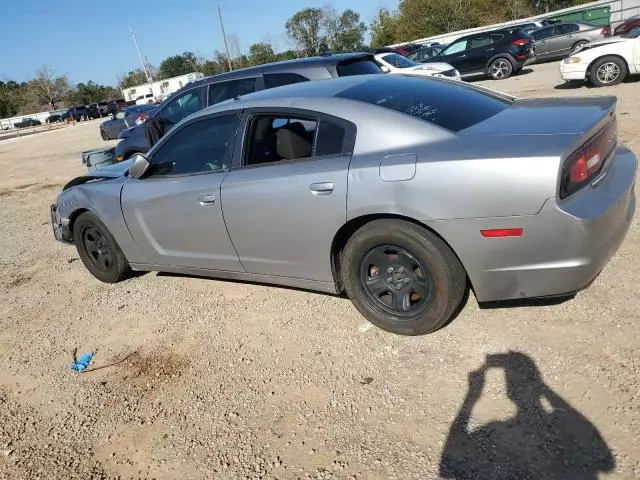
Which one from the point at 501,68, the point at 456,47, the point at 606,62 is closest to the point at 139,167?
the point at 606,62

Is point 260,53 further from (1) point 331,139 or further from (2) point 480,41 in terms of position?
(1) point 331,139

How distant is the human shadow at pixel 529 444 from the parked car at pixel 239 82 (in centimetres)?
517

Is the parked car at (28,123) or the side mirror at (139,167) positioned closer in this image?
the side mirror at (139,167)

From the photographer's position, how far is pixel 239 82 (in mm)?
7473

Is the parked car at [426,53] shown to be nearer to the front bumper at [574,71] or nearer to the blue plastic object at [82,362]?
the front bumper at [574,71]

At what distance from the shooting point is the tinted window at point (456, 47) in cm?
1931

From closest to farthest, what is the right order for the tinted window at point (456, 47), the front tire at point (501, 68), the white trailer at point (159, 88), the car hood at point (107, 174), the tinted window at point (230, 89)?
the car hood at point (107, 174) → the tinted window at point (230, 89) → the front tire at point (501, 68) → the tinted window at point (456, 47) → the white trailer at point (159, 88)

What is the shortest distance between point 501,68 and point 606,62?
728 centimetres

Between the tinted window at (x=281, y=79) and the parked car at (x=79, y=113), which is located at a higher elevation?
the tinted window at (x=281, y=79)

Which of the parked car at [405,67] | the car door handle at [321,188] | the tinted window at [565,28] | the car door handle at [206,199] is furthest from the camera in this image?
the tinted window at [565,28]

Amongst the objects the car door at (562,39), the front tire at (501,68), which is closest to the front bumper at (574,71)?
the front tire at (501,68)

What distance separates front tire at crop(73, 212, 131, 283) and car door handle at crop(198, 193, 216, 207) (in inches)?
53.2

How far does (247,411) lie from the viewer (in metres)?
2.81

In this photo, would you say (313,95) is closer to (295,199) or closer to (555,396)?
(295,199)
